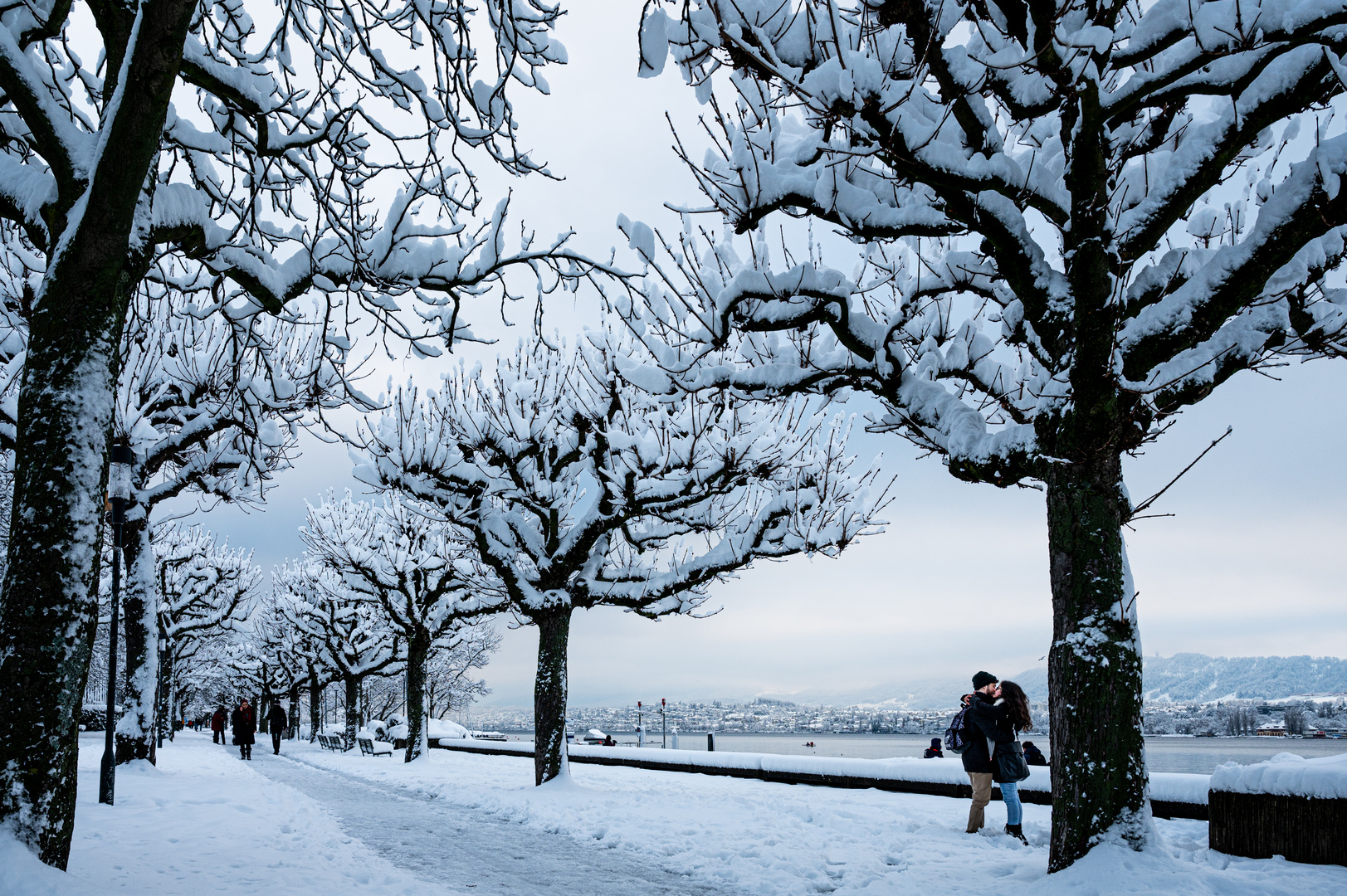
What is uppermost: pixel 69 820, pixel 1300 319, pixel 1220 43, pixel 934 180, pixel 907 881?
pixel 1220 43

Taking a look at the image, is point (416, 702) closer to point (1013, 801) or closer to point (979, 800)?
point (979, 800)

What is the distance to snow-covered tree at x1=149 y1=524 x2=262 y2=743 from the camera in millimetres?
33188

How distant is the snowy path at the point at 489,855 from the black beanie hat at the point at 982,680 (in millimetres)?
4345

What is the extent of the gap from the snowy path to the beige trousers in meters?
3.58

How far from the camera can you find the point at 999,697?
360 inches

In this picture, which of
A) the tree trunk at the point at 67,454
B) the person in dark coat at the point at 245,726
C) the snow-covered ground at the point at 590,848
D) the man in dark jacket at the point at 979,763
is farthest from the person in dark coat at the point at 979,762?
the person in dark coat at the point at 245,726

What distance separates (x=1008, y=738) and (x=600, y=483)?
283 inches

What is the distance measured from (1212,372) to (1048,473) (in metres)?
1.45

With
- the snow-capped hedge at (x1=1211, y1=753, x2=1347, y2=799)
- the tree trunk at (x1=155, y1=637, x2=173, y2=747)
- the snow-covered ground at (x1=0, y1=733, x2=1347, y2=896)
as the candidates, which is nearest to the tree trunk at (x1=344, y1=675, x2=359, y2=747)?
the tree trunk at (x1=155, y1=637, x2=173, y2=747)

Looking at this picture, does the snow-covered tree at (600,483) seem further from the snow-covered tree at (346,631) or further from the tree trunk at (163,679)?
the tree trunk at (163,679)

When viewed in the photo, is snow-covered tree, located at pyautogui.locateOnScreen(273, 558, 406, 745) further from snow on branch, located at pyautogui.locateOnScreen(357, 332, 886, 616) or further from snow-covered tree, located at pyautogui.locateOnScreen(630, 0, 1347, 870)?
snow-covered tree, located at pyautogui.locateOnScreen(630, 0, 1347, 870)

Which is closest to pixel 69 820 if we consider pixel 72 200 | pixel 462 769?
pixel 72 200

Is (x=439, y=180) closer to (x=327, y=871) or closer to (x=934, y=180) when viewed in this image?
(x=934, y=180)

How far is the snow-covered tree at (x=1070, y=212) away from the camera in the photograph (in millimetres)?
5223
